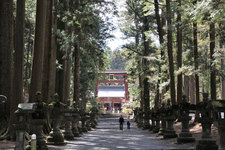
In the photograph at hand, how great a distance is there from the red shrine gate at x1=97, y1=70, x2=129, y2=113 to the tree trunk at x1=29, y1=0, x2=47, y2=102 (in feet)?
209

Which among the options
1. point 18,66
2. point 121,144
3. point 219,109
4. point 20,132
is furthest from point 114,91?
point 20,132

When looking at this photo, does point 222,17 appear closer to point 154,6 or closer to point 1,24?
point 1,24

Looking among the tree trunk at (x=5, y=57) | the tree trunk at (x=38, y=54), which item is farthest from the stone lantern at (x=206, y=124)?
the tree trunk at (x=5, y=57)

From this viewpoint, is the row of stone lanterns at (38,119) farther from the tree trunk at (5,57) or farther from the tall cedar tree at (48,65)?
the tall cedar tree at (48,65)

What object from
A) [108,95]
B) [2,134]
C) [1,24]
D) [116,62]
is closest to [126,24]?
[1,24]

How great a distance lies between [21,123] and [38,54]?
7774mm

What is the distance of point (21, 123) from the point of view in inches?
307

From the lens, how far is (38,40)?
50.3 feet

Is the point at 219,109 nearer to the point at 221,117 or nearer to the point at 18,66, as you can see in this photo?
the point at 221,117

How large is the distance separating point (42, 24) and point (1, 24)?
2456mm

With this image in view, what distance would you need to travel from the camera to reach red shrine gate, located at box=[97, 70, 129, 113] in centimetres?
8169

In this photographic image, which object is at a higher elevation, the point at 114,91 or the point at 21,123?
the point at 114,91

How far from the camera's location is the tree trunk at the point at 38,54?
14.7 m

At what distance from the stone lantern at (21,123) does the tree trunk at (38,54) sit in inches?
253
